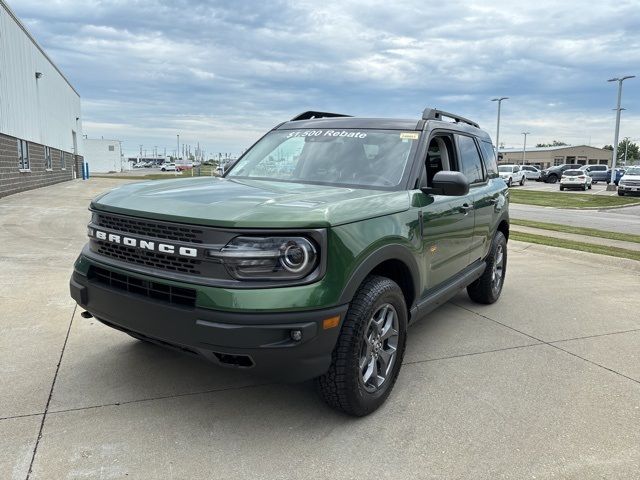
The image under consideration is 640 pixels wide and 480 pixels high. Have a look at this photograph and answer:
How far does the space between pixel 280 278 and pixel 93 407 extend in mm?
1600

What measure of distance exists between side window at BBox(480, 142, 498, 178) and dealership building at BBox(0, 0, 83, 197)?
17.0 m

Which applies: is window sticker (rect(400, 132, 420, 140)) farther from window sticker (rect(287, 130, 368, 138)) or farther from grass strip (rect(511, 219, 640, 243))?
grass strip (rect(511, 219, 640, 243))

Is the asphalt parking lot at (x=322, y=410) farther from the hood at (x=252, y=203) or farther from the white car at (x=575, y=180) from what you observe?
the white car at (x=575, y=180)

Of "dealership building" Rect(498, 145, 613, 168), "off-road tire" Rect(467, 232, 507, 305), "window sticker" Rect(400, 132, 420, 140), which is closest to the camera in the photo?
"window sticker" Rect(400, 132, 420, 140)

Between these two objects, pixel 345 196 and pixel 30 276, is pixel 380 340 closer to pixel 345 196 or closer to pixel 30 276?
pixel 345 196

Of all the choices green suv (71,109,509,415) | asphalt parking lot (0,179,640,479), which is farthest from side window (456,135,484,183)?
asphalt parking lot (0,179,640,479)

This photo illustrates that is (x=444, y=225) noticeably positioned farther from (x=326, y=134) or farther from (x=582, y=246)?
(x=582, y=246)

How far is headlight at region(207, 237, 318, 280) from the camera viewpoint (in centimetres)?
265

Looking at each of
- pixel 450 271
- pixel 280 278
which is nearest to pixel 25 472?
pixel 280 278

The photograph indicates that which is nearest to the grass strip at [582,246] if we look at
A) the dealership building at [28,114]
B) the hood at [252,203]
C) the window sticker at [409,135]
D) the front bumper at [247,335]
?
the window sticker at [409,135]

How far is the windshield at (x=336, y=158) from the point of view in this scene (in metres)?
3.89

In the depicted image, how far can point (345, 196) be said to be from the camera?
3.23 metres

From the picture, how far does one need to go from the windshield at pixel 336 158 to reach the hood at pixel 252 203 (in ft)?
0.90

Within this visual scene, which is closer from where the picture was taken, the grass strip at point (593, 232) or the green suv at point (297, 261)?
the green suv at point (297, 261)
